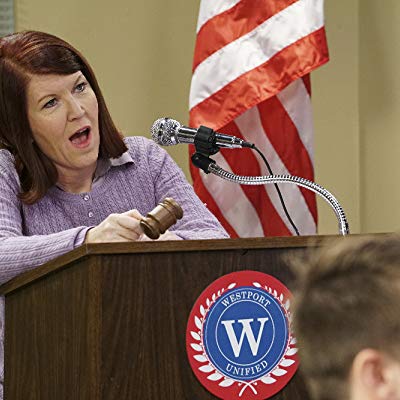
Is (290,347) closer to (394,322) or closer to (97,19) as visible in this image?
(394,322)

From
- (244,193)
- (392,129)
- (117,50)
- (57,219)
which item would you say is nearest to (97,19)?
(117,50)

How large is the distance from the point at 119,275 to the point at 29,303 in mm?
369

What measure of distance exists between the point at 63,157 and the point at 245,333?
939 mm

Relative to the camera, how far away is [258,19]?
408 cm

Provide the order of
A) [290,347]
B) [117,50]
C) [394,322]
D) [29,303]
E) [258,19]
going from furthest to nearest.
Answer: [117,50]
[258,19]
[29,303]
[290,347]
[394,322]

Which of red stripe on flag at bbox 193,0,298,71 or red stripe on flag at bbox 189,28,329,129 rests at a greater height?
red stripe on flag at bbox 193,0,298,71

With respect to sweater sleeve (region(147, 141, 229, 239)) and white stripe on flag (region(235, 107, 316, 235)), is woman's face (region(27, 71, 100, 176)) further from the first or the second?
white stripe on flag (region(235, 107, 316, 235))

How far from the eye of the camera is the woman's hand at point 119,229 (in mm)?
2342

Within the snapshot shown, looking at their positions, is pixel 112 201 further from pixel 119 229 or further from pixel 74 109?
pixel 119 229

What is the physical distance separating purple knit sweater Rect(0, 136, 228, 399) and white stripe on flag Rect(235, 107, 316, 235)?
118 cm

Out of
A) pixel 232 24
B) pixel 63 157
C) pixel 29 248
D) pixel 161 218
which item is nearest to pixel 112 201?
pixel 63 157

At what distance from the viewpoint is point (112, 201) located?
9.25ft

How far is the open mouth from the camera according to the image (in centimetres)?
279

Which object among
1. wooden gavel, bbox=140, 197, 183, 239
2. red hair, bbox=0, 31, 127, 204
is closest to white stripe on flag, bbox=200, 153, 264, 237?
red hair, bbox=0, 31, 127, 204
